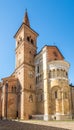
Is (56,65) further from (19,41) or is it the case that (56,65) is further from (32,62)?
(19,41)

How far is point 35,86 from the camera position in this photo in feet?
131

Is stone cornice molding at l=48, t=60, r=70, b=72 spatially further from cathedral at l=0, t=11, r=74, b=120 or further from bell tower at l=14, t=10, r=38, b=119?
bell tower at l=14, t=10, r=38, b=119

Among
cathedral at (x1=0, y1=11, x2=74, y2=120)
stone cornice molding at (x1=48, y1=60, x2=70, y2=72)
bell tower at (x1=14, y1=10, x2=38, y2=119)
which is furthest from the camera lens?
bell tower at (x1=14, y1=10, x2=38, y2=119)

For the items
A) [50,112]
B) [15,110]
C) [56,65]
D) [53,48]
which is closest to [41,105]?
[50,112]

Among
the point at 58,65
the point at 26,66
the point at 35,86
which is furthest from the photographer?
the point at 26,66

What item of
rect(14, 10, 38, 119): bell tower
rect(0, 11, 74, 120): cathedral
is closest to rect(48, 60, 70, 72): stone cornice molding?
rect(0, 11, 74, 120): cathedral

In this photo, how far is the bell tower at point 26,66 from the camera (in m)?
37.2

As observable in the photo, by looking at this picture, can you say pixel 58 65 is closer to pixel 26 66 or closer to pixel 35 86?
pixel 35 86

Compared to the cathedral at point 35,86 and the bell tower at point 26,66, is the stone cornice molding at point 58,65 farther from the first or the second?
the bell tower at point 26,66

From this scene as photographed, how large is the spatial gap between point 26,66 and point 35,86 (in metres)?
4.94

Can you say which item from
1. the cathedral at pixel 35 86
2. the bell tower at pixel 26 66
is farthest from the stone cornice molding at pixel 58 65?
the bell tower at pixel 26 66

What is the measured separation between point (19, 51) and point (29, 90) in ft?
35.0

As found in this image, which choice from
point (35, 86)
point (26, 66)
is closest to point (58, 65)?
point (35, 86)

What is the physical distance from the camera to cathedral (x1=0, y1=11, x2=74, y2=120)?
34750 millimetres
